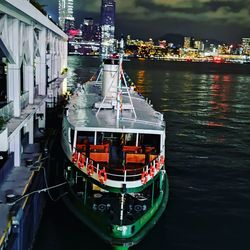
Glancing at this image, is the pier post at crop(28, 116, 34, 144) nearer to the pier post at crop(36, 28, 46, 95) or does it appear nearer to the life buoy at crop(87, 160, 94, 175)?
the pier post at crop(36, 28, 46, 95)

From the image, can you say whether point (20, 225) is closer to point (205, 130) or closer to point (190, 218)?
→ point (190, 218)

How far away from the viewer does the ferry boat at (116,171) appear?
1792 centimetres

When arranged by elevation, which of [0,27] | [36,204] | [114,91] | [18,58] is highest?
[0,27]

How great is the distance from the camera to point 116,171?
62.1 ft

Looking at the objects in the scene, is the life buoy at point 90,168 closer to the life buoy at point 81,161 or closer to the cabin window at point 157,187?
the life buoy at point 81,161

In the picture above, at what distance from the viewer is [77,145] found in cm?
2123

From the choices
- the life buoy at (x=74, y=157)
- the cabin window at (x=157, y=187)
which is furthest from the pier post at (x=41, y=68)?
the cabin window at (x=157, y=187)

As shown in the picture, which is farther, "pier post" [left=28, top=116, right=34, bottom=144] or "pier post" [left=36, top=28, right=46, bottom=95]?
"pier post" [left=36, top=28, right=46, bottom=95]

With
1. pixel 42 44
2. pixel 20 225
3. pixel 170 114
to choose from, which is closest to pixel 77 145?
pixel 20 225

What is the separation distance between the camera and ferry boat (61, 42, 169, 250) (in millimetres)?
17922

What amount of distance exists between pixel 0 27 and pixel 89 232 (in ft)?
35.6

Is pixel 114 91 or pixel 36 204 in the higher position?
pixel 114 91

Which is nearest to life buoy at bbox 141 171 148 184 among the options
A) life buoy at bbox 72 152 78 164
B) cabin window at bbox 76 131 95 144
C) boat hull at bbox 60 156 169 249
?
boat hull at bbox 60 156 169 249

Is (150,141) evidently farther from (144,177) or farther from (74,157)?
(74,157)
